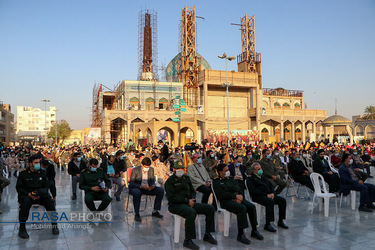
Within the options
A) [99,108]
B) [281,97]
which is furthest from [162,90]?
[281,97]

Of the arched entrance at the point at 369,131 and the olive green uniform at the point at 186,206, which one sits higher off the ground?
the arched entrance at the point at 369,131

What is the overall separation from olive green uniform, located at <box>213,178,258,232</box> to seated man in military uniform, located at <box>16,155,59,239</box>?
10.3 feet

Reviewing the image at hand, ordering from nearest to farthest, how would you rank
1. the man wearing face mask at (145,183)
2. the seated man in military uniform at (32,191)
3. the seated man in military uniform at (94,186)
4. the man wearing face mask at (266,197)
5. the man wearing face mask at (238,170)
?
the seated man in military uniform at (32,191) → the man wearing face mask at (266,197) → the seated man in military uniform at (94,186) → the man wearing face mask at (145,183) → the man wearing face mask at (238,170)

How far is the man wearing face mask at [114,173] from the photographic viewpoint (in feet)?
28.6

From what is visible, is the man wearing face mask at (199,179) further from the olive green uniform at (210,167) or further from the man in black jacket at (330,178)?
the man in black jacket at (330,178)

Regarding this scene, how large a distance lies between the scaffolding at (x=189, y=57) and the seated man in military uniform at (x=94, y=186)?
37375mm

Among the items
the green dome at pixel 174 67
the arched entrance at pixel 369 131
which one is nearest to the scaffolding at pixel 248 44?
the green dome at pixel 174 67

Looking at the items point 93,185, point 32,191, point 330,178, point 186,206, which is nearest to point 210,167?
point 330,178

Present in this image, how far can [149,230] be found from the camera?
19.0 feet

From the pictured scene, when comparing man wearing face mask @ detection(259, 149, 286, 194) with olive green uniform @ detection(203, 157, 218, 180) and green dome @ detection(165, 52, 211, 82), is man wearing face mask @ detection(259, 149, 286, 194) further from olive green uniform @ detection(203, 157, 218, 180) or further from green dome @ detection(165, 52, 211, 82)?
green dome @ detection(165, 52, 211, 82)

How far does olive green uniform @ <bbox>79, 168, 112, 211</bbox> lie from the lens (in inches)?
245

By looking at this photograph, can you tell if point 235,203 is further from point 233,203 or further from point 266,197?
point 266,197

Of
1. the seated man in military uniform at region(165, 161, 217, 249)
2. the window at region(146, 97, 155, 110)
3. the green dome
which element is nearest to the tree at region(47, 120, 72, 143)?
the green dome

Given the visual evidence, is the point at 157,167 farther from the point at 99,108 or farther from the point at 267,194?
the point at 99,108
